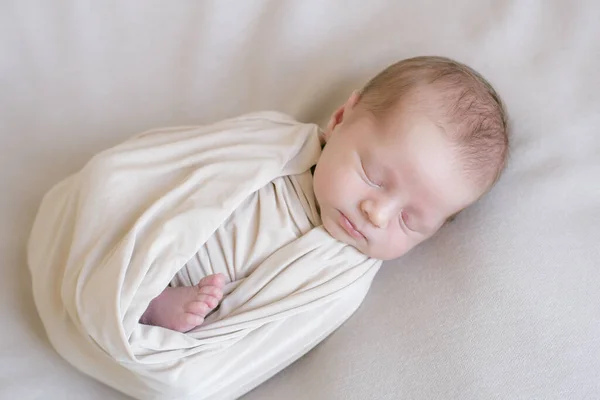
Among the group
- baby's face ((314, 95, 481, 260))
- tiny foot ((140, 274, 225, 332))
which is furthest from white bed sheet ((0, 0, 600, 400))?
tiny foot ((140, 274, 225, 332))

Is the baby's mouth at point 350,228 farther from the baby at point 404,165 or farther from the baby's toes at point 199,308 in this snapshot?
the baby's toes at point 199,308

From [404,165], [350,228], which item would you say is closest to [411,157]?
[404,165]

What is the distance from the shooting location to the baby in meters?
1.00

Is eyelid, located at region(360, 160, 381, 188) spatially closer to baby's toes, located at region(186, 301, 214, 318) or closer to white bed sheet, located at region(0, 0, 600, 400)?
white bed sheet, located at region(0, 0, 600, 400)

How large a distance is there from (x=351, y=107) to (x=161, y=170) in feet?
1.13

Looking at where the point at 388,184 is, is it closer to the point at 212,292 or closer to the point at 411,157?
the point at 411,157

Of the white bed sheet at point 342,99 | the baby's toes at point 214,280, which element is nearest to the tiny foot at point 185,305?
the baby's toes at point 214,280

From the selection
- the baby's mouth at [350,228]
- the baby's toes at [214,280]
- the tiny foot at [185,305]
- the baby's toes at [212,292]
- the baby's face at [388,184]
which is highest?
the baby's face at [388,184]

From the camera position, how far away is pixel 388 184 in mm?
1027

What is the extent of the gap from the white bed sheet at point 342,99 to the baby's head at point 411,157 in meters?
0.07

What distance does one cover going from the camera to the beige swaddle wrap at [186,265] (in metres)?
0.97

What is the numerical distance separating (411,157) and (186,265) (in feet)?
1.36

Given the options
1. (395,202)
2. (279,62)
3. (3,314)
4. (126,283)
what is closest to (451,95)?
(395,202)

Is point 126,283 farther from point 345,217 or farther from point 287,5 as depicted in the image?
point 287,5
